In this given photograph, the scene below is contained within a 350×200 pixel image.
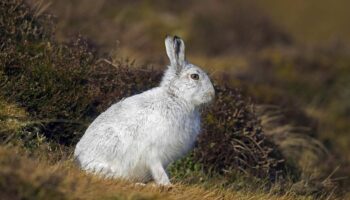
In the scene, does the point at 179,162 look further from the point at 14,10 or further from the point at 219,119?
the point at 14,10

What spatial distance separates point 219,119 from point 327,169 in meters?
2.11

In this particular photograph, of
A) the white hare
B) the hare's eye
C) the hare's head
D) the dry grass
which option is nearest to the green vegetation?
the dry grass

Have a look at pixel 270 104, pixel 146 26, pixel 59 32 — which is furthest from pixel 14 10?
pixel 146 26

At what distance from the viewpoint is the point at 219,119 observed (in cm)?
996

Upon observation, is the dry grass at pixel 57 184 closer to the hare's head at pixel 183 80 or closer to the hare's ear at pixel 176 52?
the hare's head at pixel 183 80

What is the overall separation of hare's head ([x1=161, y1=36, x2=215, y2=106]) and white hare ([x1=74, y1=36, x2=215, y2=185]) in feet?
0.41

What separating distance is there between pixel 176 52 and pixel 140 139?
3.34 ft

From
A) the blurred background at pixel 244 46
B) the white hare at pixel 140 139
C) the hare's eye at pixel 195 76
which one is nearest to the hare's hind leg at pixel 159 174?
the white hare at pixel 140 139

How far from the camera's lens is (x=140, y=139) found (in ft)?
23.8

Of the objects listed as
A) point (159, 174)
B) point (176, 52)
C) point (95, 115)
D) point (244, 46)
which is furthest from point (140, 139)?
point (244, 46)

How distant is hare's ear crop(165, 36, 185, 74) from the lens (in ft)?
25.7

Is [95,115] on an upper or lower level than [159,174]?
upper

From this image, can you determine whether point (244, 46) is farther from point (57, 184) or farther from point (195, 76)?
point (57, 184)

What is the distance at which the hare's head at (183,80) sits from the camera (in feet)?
25.5
